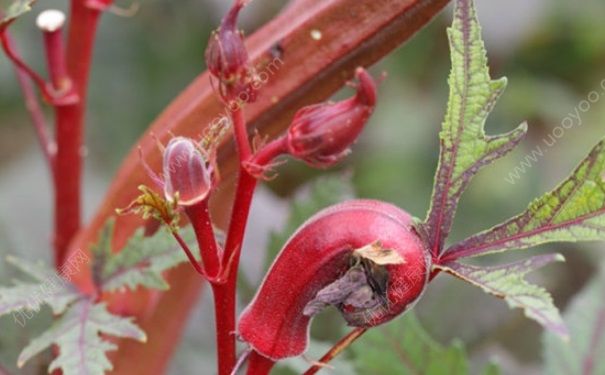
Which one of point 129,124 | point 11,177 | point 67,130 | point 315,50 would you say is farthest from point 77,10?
point 129,124

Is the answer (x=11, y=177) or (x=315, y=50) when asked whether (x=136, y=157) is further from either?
(x=11, y=177)

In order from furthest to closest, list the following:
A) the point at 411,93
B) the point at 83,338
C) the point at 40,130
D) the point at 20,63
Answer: the point at 411,93
the point at 40,130
the point at 20,63
the point at 83,338

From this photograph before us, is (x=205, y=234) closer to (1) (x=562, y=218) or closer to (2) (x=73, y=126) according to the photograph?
(1) (x=562, y=218)

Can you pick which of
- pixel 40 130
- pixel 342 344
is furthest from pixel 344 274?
pixel 40 130

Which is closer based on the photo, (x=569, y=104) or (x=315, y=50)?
(x=315, y=50)

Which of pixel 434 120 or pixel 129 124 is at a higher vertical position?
pixel 129 124

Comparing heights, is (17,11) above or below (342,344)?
above
